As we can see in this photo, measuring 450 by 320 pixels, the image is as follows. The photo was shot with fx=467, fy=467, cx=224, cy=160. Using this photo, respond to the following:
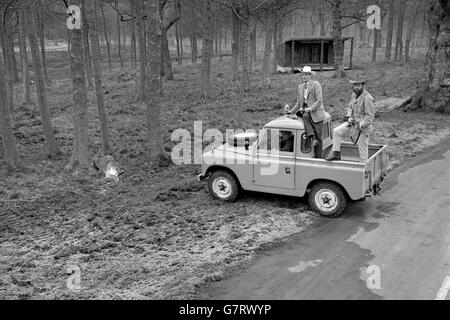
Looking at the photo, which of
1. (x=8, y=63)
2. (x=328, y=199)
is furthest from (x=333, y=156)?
(x=8, y=63)

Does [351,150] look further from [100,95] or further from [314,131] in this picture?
[100,95]

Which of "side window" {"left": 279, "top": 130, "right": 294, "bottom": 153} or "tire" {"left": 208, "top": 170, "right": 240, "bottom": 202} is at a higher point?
"side window" {"left": 279, "top": 130, "right": 294, "bottom": 153}

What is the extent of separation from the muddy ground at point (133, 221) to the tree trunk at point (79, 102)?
71cm

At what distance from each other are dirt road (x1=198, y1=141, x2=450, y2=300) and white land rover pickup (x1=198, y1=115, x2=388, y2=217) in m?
0.56

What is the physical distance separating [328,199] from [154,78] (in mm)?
6295

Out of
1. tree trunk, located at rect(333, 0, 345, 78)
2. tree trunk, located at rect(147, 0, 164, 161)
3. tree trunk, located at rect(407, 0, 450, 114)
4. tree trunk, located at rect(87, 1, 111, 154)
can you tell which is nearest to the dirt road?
tree trunk, located at rect(147, 0, 164, 161)

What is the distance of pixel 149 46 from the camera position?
13.0 m

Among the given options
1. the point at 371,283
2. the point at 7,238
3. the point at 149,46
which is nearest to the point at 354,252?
the point at 371,283

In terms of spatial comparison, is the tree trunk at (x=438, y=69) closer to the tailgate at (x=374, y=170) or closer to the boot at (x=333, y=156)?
the tailgate at (x=374, y=170)

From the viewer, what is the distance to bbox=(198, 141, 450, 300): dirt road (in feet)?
21.4

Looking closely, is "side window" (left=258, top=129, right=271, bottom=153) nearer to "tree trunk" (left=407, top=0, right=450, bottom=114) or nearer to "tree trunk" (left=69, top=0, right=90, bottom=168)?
"tree trunk" (left=69, top=0, right=90, bottom=168)

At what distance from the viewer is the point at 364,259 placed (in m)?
7.48

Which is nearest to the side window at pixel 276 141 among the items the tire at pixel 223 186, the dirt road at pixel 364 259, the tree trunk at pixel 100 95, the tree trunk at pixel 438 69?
the tire at pixel 223 186
